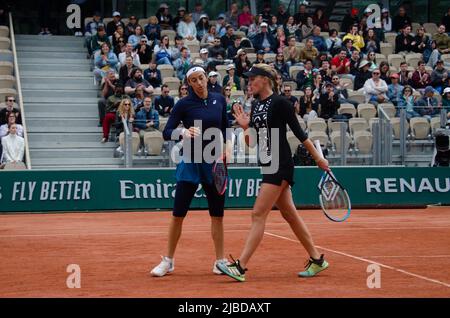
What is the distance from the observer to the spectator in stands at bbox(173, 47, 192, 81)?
82.7 ft

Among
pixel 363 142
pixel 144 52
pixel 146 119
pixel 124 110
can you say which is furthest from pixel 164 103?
pixel 363 142

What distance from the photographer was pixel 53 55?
90.1ft

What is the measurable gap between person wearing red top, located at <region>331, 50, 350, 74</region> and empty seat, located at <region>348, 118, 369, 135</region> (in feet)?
12.3

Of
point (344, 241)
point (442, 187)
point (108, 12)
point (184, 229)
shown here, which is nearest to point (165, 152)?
point (184, 229)

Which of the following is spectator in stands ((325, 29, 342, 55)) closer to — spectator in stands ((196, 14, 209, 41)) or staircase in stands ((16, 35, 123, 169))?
spectator in stands ((196, 14, 209, 41))

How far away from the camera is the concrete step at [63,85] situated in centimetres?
2570

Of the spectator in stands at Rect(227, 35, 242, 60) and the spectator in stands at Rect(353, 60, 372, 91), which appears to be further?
the spectator in stands at Rect(227, 35, 242, 60)

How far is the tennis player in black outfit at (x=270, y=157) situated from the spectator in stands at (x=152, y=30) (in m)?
17.1

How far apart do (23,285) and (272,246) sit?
15.6 ft

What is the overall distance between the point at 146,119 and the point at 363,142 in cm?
517

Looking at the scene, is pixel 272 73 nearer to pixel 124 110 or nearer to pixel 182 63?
pixel 124 110

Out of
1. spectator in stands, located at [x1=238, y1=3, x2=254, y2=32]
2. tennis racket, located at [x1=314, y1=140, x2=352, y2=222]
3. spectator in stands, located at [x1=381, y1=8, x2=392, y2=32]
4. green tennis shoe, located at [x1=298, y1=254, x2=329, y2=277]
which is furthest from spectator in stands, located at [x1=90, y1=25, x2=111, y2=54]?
green tennis shoe, located at [x1=298, y1=254, x2=329, y2=277]

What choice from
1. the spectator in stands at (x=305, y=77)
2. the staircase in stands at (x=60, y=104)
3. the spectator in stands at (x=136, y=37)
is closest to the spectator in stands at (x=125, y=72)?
the staircase in stands at (x=60, y=104)

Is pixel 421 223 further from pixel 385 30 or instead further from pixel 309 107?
pixel 385 30
